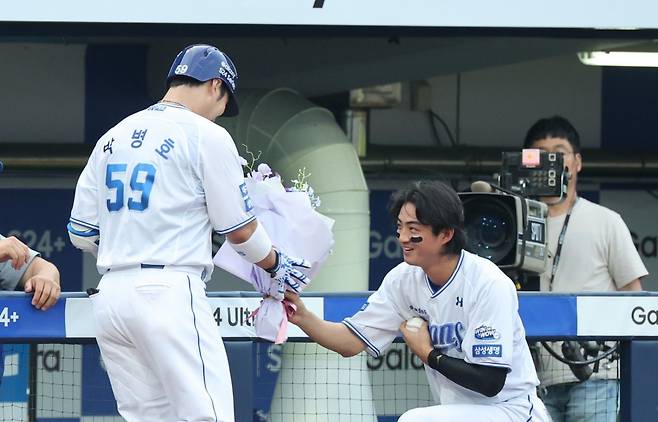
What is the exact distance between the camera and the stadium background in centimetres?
721

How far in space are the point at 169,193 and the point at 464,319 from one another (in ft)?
3.13

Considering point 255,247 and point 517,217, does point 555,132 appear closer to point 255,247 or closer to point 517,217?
point 517,217

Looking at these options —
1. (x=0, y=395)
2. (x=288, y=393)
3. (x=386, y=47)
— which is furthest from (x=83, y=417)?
(x=386, y=47)

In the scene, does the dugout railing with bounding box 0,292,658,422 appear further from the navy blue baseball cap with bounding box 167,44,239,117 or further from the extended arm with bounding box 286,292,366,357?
the navy blue baseball cap with bounding box 167,44,239,117

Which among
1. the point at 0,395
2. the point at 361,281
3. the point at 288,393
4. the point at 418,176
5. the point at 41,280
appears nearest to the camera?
the point at 41,280

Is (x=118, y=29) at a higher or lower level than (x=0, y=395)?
higher

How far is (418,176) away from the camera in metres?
8.72

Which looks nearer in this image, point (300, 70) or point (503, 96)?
point (300, 70)

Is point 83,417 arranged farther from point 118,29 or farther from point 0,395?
point 118,29

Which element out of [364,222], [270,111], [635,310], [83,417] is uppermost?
[270,111]

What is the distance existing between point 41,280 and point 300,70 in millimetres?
3879

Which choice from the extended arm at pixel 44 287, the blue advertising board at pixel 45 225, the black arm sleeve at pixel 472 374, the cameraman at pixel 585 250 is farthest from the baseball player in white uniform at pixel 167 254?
the blue advertising board at pixel 45 225

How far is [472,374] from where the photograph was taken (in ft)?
14.1

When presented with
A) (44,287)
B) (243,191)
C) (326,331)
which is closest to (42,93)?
(44,287)
